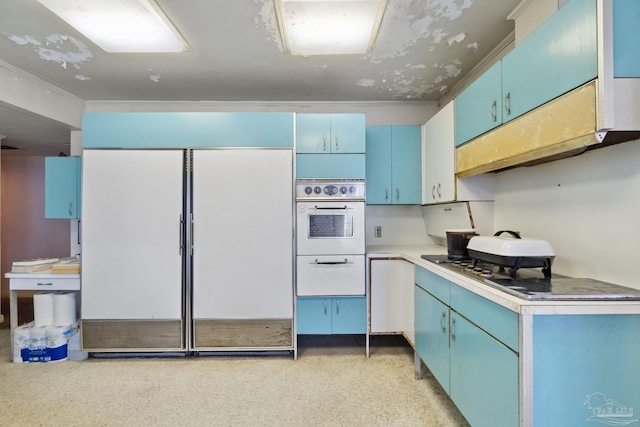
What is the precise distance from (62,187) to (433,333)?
3.56 m

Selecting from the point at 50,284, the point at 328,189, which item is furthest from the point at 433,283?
the point at 50,284

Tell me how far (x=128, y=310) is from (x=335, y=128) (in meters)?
2.42

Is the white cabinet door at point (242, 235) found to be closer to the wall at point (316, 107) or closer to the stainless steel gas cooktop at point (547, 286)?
the wall at point (316, 107)

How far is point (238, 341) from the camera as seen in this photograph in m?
2.65

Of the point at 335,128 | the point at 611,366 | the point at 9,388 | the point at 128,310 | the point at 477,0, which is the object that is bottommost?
the point at 9,388

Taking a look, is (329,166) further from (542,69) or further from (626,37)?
(626,37)

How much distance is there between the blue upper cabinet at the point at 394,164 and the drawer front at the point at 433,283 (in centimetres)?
103

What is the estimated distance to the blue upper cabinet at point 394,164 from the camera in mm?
3139

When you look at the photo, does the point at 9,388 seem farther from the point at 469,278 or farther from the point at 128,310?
the point at 469,278

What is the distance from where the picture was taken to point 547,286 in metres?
1.35

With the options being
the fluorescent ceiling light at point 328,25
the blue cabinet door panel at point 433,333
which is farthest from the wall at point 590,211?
the fluorescent ceiling light at point 328,25

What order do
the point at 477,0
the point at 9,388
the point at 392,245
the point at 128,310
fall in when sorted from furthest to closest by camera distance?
the point at 392,245, the point at 128,310, the point at 9,388, the point at 477,0

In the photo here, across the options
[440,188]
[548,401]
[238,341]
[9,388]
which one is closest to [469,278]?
[548,401]

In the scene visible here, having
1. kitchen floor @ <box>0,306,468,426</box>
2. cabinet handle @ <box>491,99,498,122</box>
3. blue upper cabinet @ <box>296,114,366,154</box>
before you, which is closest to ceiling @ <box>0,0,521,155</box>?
blue upper cabinet @ <box>296,114,366,154</box>
